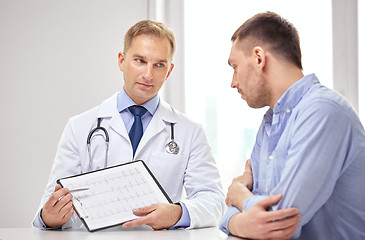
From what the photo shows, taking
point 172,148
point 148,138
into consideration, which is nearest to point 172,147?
point 172,148

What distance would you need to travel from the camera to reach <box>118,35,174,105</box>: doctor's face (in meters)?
2.02

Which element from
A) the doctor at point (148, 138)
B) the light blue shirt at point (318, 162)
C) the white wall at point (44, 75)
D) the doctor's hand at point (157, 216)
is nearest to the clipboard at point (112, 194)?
the doctor's hand at point (157, 216)

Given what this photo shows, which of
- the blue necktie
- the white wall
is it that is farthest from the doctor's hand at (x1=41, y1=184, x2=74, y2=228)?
the white wall

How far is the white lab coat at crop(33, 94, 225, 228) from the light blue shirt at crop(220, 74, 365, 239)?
0.50 metres

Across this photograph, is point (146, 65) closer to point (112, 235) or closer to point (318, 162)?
point (112, 235)

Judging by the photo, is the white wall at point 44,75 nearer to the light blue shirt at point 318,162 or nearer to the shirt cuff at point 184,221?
the shirt cuff at point 184,221

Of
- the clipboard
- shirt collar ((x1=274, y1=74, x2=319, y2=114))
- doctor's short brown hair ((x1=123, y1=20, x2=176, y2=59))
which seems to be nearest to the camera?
shirt collar ((x1=274, y1=74, x2=319, y2=114))

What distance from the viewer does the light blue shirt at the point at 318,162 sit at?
1250 mm

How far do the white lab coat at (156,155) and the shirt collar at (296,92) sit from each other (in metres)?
0.63

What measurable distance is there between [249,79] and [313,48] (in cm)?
145

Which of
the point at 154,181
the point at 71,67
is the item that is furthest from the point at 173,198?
the point at 71,67

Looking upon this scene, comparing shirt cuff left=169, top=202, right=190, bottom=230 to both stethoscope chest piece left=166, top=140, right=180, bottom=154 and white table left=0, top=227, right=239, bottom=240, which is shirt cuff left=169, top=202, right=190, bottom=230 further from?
stethoscope chest piece left=166, top=140, right=180, bottom=154

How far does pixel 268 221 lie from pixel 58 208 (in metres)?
0.79

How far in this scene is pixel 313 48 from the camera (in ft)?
9.37
